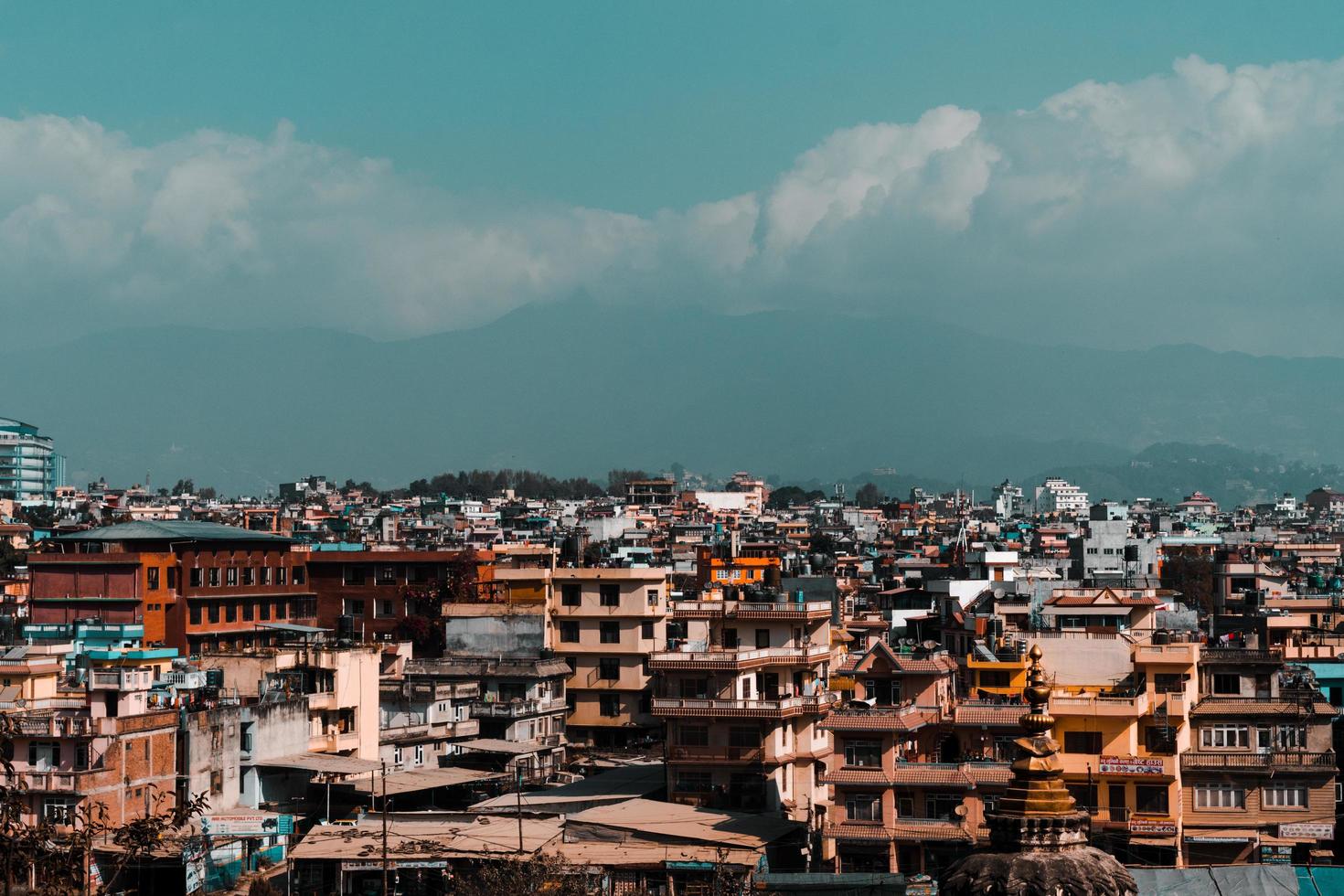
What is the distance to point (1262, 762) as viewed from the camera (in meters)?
38.0

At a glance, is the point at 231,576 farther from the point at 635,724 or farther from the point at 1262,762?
the point at 1262,762

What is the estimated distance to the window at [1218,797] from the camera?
1489 inches

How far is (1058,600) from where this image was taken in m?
43.8

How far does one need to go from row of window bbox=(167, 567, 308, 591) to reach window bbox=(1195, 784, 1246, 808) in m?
31.5

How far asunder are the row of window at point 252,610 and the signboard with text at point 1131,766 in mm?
31211

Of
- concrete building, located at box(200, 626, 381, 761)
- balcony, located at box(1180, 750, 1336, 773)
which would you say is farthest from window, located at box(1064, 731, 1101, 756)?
concrete building, located at box(200, 626, 381, 761)

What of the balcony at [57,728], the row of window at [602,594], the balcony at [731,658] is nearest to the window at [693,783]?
the balcony at [731,658]

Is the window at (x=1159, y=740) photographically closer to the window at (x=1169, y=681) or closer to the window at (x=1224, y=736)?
the window at (x=1169, y=681)

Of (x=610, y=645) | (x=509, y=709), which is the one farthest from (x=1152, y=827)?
(x=610, y=645)

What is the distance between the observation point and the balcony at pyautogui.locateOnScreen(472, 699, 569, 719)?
165 feet

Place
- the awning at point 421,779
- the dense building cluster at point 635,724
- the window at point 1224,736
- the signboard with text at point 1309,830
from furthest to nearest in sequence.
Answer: the awning at point 421,779 → the window at point 1224,736 → the signboard with text at point 1309,830 → the dense building cluster at point 635,724

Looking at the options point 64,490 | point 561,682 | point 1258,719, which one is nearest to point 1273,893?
point 1258,719

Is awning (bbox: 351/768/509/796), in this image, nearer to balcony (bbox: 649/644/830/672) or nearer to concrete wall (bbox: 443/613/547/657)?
balcony (bbox: 649/644/830/672)

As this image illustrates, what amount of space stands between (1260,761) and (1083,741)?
3.68 metres
